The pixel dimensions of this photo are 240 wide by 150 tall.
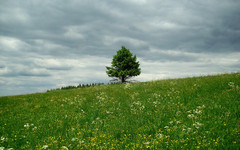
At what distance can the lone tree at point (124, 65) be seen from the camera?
38.4 m

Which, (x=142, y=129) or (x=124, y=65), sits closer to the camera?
(x=142, y=129)

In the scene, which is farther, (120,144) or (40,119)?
(40,119)

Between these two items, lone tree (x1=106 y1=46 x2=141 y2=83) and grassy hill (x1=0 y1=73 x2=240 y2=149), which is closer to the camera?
grassy hill (x1=0 y1=73 x2=240 y2=149)

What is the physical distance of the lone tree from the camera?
38.4m

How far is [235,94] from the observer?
392 inches

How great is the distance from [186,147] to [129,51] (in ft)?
116

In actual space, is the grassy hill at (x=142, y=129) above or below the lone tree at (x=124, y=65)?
below

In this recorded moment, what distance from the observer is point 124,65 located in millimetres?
38281

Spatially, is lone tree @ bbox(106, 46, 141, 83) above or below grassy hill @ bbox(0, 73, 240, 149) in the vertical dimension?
above

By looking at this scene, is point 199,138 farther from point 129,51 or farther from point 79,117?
point 129,51

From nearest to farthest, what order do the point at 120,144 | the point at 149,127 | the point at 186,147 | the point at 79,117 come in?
the point at 186,147
the point at 120,144
the point at 149,127
the point at 79,117

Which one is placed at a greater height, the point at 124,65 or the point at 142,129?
the point at 124,65

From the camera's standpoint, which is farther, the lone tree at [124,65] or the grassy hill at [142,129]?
the lone tree at [124,65]

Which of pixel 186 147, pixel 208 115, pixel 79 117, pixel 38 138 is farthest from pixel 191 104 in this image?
pixel 38 138
